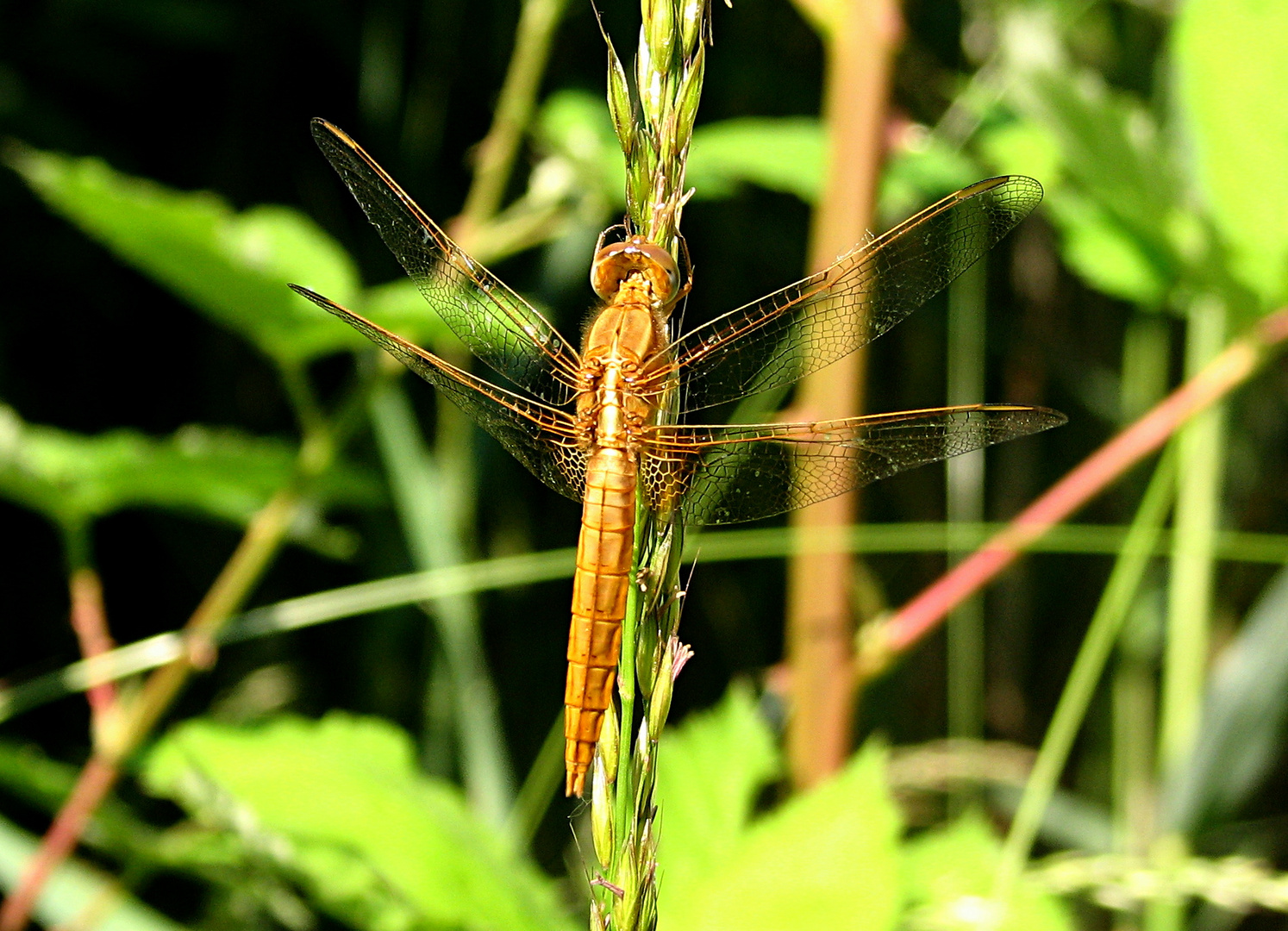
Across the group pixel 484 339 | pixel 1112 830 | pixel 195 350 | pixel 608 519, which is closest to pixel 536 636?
pixel 195 350

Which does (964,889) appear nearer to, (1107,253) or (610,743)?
(610,743)

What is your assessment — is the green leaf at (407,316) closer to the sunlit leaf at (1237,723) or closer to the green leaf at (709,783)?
the green leaf at (709,783)

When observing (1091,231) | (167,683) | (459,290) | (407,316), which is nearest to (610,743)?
(459,290)

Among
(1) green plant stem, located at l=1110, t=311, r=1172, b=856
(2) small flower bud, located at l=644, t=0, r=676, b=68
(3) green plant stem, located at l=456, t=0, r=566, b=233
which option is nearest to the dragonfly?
(2) small flower bud, located at l=644, t=0, r=676, b=68

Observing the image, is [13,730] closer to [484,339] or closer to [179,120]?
[179,120]

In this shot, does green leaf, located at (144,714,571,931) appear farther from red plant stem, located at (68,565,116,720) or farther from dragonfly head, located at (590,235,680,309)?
dragonfly head, located at (590,235,680,309)

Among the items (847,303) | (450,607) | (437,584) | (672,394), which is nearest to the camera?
(672,394)
